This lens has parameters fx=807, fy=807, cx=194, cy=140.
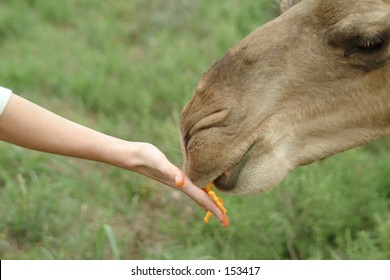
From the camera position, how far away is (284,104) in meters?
3.62

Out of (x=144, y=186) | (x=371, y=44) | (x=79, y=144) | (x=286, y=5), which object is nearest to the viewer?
(x=371, y=44)

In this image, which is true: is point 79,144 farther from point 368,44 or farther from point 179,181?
point 368,44

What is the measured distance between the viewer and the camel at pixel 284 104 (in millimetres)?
3536

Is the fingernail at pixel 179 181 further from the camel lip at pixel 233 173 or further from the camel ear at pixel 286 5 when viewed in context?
the camel ear at pixel 286 5

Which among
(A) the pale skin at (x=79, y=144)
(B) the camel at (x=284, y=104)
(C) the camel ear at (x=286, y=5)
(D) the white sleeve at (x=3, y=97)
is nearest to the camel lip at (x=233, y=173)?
(B) the camel at (x=284, y=104)

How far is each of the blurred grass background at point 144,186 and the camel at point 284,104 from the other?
748 mm

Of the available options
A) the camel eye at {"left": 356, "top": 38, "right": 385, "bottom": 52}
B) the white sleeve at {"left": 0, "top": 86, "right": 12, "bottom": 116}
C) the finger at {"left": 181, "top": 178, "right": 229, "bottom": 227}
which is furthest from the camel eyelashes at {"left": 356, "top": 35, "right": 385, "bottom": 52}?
the white sleeve at {"left": 0, "top": 86, "right": 12, "bottom": 116}

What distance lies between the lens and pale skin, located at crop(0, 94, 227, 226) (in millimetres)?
3566

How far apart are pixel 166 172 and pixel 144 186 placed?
5.23 ft

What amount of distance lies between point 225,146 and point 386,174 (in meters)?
1.67

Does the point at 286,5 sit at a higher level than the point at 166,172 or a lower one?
higher

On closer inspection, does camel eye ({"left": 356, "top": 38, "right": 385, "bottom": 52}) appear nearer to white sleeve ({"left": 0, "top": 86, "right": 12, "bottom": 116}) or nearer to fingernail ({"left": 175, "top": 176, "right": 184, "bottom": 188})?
fingernail ({"left": 175, "top": 176, "right": 184, "bottom": 188})

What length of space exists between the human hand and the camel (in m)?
0.06

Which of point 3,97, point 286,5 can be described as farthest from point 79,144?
point 286,5
